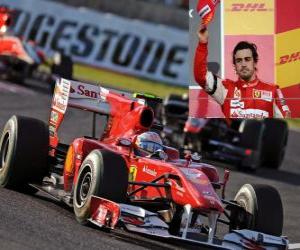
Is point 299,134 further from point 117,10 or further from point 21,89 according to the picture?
point 117,10

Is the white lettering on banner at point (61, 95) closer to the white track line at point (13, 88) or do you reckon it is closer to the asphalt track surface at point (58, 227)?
the asphalt track surface at point (58, 227)

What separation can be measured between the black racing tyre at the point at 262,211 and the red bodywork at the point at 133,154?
0.51 meters

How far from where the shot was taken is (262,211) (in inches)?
393

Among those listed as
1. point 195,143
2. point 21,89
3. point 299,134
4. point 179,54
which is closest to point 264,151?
point 195,143

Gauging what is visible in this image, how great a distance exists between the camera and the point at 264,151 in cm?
1934

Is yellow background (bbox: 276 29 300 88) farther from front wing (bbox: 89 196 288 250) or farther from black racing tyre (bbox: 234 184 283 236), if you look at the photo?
front wing (bbox: 89 196 288 250)

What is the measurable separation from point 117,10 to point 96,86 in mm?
23705

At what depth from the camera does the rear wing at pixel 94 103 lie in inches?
448

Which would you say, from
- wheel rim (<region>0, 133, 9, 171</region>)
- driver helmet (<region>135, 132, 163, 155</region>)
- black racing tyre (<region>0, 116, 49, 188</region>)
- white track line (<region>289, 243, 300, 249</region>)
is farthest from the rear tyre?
driver helmet (<region>135, 132, 163, 155</region>)

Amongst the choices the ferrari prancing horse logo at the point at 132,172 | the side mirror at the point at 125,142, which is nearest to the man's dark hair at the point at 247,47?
the side mirror at the point at 125,142

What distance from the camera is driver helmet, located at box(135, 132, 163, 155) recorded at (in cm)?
1067

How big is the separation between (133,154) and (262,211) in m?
1.45

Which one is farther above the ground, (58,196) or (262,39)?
(262,39)

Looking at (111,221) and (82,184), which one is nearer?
(111,221)
